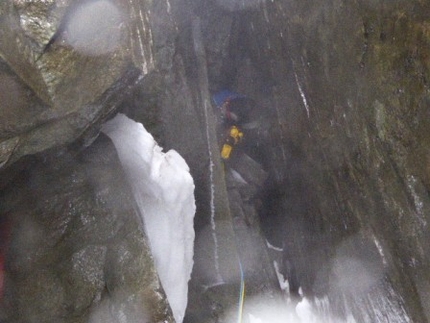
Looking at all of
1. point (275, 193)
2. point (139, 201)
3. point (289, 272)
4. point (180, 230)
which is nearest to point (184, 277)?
point (180, 230)

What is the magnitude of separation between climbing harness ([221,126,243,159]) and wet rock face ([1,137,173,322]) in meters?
3.09

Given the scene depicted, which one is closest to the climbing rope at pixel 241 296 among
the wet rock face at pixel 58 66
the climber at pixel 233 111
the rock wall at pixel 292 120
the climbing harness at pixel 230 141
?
the rock wall at pixel 292 120

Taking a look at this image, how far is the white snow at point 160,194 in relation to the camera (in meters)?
3.97

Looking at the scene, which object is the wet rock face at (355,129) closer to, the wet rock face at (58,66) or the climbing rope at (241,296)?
the climbing rope at (241,296)

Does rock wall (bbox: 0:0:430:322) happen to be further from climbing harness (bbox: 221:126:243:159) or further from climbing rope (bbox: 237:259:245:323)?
climbing harness (bbox: 221:126:243:159)

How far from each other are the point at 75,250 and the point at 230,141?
3.81 meters

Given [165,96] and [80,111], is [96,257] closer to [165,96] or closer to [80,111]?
[80,111]

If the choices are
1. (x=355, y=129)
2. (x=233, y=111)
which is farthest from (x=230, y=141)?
(x=355, y=129)

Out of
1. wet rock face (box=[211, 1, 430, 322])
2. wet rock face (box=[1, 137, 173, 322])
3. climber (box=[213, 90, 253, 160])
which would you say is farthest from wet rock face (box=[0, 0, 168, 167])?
climber (box=[213, 90, 253, 160])

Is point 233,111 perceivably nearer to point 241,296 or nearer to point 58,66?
point 241,296

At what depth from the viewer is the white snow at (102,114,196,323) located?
3.97m

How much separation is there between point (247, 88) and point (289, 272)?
3.27 metres

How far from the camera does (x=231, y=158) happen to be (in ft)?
22.2

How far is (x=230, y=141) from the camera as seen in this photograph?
673 cm
